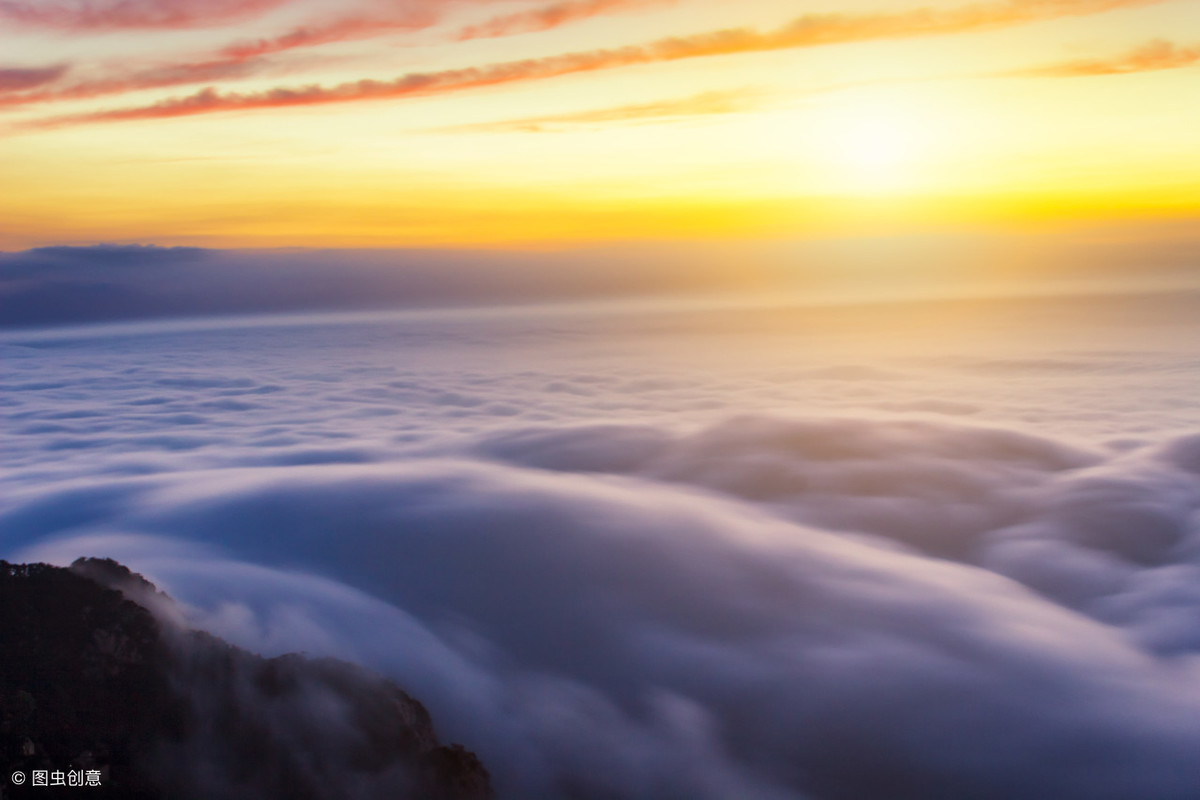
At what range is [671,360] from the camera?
26.1m

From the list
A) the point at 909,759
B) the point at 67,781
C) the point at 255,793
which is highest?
the point at 67,781

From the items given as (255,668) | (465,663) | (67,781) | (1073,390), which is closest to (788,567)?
(465,663)

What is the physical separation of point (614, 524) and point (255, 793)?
148 inches

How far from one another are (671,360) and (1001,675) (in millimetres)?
21992

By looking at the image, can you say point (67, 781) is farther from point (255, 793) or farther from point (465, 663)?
point (465, 663)

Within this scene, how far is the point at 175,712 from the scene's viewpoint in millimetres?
2828

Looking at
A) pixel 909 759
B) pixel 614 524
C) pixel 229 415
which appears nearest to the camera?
pixel 909 759

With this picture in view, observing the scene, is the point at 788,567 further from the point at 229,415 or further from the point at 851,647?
the point at 229,415

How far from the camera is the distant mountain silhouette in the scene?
8.43ft

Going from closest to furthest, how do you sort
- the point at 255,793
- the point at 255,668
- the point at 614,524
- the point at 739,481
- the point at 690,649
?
1. the point at 255,793
2. the point at 255,668
3. the point at 690,649
4. the point at 614,524
5. the point at 739,481

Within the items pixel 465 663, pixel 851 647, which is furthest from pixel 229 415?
pixel 851 647

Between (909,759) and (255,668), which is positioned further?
(909,759)

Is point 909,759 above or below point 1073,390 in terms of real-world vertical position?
below

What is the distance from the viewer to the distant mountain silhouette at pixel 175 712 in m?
2.57
